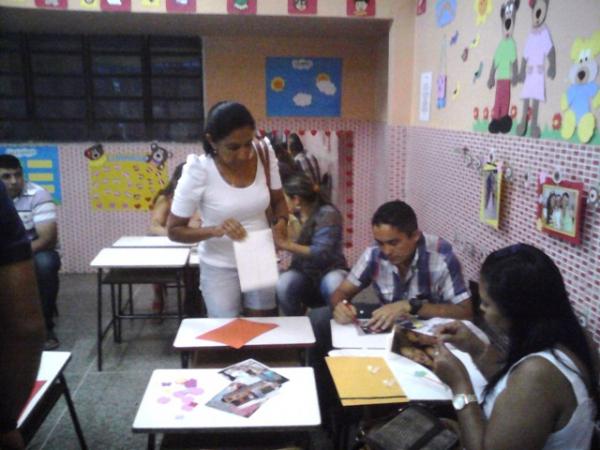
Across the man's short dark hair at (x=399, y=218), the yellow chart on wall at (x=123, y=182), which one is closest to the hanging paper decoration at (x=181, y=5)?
the yellow chart on wall at (x=123, y=182)

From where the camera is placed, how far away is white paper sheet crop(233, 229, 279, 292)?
2266 mm

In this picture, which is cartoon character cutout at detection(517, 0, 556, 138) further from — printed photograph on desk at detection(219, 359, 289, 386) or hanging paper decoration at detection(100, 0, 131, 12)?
hanging paper decoration at detection(100, 0, 131, 12)

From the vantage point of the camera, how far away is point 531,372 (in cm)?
129

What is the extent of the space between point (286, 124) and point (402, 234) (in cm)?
297

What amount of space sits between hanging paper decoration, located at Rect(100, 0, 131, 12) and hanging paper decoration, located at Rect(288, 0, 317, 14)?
1.15 metres

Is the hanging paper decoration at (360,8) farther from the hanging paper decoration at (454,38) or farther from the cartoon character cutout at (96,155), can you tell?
the cartoon character cutout at (96,155)

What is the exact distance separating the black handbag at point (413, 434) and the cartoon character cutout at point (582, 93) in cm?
107

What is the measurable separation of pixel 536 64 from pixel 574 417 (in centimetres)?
141

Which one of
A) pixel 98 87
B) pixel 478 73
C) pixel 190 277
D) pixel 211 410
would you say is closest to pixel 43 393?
pixel 211 410

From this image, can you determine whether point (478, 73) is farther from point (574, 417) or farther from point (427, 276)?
point (574, 417)

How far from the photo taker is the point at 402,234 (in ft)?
7.40

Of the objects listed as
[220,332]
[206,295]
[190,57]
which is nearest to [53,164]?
[190,57]

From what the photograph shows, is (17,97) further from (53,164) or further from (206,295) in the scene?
(206,295)

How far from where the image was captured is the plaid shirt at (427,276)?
2299 mm
